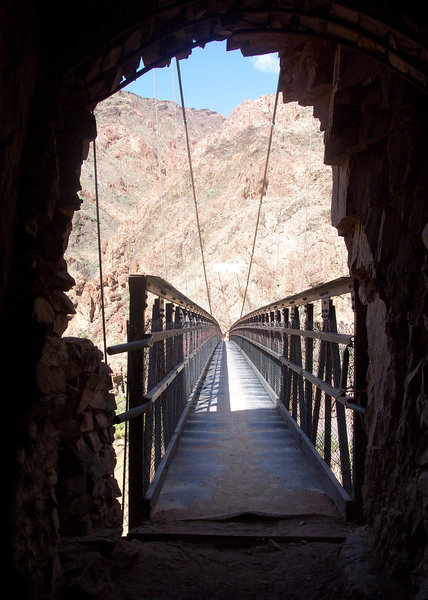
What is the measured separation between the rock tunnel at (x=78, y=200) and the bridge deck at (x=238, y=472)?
0.79m

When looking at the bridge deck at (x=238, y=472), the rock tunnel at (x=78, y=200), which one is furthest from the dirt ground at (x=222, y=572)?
the bridge deck at (x=238, y=472)

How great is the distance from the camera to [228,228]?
44375 mm

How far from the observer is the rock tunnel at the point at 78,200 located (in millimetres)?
1748

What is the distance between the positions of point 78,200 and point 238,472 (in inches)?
96.9

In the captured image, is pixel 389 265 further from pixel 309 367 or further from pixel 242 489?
pixel 309 367

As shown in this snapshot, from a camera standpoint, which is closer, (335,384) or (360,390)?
(360,390)

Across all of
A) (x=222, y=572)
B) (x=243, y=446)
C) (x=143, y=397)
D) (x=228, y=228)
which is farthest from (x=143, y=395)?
(x=228, y=228)

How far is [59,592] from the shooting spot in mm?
1762

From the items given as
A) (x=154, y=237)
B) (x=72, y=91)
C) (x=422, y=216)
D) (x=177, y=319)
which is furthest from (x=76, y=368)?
(x=154, y=237)

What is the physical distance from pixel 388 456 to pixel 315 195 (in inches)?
1655

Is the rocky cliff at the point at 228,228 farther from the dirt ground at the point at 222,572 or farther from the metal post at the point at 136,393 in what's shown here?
the dirt ground at the point at 222,572

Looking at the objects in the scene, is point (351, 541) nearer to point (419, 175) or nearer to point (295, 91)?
point (419, 175)

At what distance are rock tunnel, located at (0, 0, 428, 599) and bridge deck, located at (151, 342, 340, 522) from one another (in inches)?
31.0

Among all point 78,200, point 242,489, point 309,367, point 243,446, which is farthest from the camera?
point 243,446
